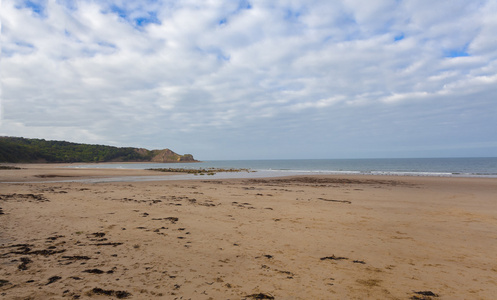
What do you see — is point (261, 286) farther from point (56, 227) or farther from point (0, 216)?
point (0, 216)

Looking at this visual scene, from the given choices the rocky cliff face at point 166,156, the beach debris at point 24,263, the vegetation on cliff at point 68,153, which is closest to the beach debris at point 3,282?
the beach debris at point 24,263

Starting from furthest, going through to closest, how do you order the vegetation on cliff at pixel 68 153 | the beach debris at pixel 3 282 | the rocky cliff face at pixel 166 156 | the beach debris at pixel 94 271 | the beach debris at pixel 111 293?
1. the rocky cliff face at pixel 166 156
2. the vegetation on cliff at pixel 68 153
3. the beach debris at pixel 94 271
4. the beach debris at pixel 3 282
5. the beach debris at pixel 111 293

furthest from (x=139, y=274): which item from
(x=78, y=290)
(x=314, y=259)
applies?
(x=314, y=259)

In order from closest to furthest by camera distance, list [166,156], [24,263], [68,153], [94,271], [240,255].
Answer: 1. [94,271]
2. [24,263]
3. [240,255]
4. [68,153]
5. [166,156]

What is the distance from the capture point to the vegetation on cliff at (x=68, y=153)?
247 feet

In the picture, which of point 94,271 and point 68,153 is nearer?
point 94,271

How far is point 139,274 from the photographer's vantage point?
14.2 feet

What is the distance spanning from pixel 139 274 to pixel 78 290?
0.88 metres

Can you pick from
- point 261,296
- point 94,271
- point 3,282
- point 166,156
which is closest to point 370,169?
point 261,296

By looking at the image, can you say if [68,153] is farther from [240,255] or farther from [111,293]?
[111,293]

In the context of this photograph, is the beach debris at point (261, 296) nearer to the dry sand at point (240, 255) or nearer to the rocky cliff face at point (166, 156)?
the dry sand at point (240, 255)

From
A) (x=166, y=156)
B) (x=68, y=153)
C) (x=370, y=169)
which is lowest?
(x=370, y=169)

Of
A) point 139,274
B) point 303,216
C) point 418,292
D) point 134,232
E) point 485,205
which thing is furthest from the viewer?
point 485,205

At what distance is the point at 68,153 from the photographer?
3871 inches
